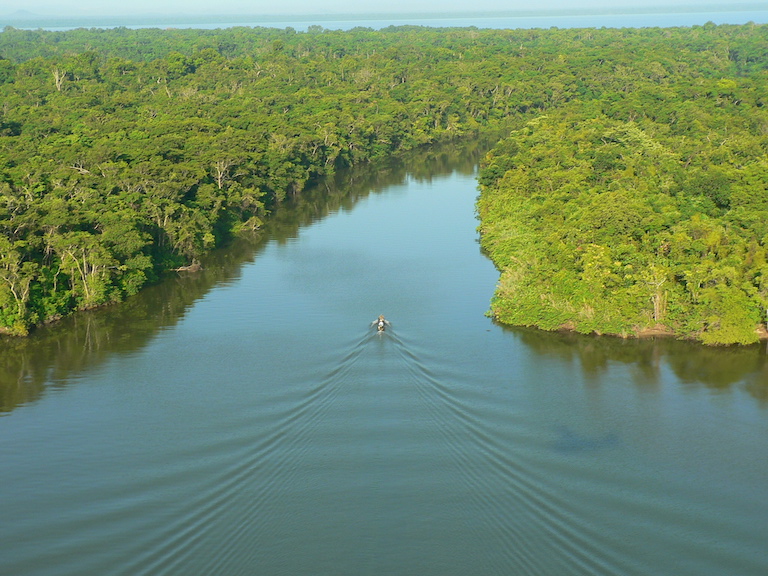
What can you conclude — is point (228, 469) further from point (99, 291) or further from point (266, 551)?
point (99, 291)

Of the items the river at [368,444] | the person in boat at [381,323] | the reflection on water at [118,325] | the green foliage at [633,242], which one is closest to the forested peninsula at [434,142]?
the green foliage at [633,242]

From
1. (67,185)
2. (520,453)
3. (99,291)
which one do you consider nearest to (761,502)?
(520,453)

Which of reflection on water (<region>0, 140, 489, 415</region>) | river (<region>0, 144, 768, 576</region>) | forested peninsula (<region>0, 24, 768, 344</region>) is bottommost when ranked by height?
river (<region>0, 144, 768, 576</region>)

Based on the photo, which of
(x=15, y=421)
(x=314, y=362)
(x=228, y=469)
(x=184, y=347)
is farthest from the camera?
(x=184, y=347)

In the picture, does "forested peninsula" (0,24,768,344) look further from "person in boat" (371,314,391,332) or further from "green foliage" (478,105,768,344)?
"person in boat" (371,314,391,332)

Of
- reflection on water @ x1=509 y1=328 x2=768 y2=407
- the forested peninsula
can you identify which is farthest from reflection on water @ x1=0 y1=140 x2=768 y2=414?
the forested peninsula

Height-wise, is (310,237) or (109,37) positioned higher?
(109,37)
